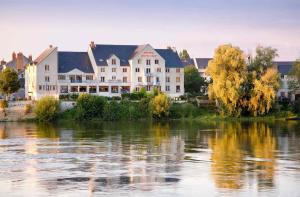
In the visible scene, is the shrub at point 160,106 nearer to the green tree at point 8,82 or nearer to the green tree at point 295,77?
the green tree at point 8,82

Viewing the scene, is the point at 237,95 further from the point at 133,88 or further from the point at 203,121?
the point at 133,88

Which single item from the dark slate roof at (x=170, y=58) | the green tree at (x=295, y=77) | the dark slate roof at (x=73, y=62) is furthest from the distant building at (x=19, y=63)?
the green tree at (x=295, y=77)

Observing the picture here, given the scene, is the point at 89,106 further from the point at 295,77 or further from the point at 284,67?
the point at 284,67

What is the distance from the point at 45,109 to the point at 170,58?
104 feet

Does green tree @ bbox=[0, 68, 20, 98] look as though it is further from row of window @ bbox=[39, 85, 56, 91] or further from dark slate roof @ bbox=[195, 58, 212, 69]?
dark slate roof @ bbox=[195, 58, 212, 69]

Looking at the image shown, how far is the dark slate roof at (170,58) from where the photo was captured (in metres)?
123

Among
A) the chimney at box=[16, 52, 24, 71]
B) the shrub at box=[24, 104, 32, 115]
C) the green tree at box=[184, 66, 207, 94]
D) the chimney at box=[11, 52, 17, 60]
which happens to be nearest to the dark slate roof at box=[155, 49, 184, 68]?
the green tree at box=[184, 66, 207, 94]

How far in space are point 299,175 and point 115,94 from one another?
78895 millimetres

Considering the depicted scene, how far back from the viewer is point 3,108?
10262 cm

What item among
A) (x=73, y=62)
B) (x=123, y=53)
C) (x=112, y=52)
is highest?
(x=112, y=52)

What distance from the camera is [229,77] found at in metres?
100

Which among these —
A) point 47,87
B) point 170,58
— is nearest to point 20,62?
point 47,87

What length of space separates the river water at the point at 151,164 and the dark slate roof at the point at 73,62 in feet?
152

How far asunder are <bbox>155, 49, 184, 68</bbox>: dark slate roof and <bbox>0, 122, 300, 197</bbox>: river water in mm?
51200
